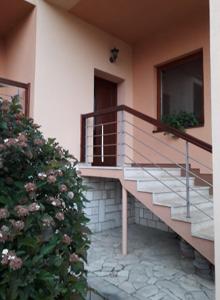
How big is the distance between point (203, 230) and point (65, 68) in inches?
123

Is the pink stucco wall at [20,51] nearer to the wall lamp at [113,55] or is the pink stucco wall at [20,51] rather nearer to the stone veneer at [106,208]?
the wall lamp at [113,55]

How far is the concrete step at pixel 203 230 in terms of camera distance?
8.24 ft

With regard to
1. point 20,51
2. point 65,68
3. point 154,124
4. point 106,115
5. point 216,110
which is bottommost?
point 216,110

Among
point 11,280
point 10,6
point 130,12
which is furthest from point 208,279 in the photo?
point 10,6

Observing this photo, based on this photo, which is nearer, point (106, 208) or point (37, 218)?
point (37, 218)

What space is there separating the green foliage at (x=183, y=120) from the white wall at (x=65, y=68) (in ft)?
4.71

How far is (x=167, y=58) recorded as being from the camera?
4676 mm

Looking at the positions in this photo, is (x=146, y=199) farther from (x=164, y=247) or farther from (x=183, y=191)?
(x=164, y=247)

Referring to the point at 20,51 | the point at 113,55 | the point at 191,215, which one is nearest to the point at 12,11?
the point at 20,51

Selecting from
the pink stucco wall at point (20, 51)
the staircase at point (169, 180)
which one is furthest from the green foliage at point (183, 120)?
the pink stucco wall at point (20, 51)

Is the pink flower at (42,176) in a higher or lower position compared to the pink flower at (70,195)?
higher

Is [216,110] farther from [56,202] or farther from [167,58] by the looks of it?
[167,58]

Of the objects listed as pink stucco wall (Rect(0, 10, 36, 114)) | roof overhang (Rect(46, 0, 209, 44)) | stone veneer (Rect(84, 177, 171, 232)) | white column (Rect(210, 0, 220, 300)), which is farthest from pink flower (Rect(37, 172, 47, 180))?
roof overhang (Rect(46, 0, 209, 44))

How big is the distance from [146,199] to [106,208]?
1.59 meters
